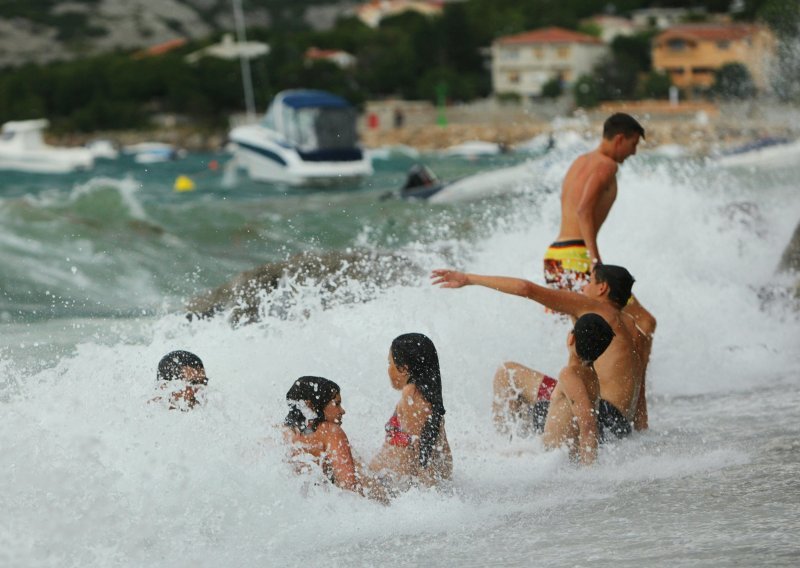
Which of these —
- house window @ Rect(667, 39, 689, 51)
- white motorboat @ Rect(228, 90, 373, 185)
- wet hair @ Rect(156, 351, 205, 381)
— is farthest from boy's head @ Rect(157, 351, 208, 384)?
house window @ Rect(667, 39, 689, 51)

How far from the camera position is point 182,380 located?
18.9 feet

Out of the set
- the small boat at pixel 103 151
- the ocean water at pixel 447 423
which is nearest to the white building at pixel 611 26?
the small boat at pixel 103 151

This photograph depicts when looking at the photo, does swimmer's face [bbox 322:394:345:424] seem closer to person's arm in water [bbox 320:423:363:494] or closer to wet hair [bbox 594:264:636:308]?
person's arm in water [bbox 320:423:363:494]

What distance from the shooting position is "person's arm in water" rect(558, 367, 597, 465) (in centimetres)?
586

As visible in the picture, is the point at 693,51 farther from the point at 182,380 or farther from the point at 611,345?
the point at 182,380

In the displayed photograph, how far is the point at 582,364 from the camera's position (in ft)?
19.3

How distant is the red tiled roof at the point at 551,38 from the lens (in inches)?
4203

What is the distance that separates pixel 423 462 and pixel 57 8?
192 meters

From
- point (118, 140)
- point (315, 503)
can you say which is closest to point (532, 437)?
point (315, 503)

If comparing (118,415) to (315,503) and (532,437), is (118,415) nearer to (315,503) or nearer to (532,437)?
(315,503)

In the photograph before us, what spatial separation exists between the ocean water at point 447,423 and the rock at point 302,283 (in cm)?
11

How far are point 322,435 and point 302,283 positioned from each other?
434cm

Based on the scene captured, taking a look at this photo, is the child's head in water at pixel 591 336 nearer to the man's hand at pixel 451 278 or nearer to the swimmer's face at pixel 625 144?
the man's hand at pixel 451 278

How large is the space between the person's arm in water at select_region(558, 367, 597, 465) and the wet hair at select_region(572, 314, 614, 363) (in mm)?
120
